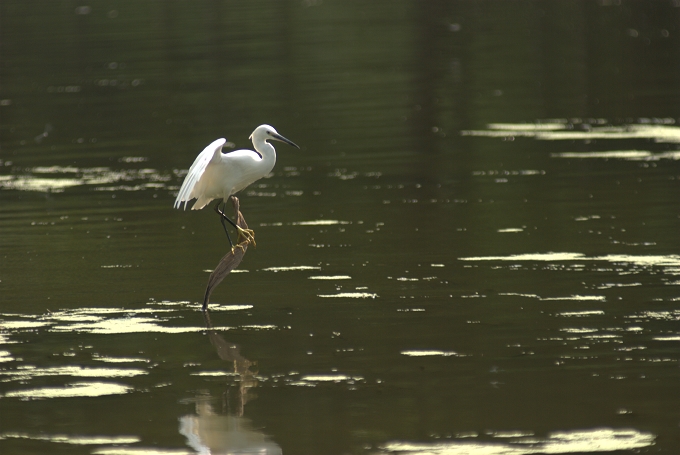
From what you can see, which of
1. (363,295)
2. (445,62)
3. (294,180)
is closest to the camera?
(363,295)

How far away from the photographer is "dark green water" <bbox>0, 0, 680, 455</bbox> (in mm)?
8523

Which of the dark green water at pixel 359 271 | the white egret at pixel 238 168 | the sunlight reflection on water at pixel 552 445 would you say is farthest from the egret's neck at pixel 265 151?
the sunlight reflection on water at pixel 552 445

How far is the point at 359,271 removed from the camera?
12.8 m

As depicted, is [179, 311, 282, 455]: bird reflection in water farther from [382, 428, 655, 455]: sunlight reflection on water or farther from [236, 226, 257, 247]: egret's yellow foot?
[236, 226, 257, 247]: egret's yellow foot

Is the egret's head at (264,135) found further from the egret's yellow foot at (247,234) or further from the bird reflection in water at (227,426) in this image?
the bird reflection in water at (227,426)

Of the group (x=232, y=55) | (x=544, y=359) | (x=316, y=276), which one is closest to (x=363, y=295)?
(x=316, y=276)

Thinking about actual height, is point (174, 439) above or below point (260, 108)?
below

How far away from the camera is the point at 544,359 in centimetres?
957

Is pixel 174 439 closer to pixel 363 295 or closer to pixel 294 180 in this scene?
pixel 363 295

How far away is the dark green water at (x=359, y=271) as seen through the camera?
8.52 m

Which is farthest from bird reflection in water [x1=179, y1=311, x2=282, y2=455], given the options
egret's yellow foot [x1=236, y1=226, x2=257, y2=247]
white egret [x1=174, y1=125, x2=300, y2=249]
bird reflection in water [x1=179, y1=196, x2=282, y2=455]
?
white egret [x1=174, y1=125, x2=300, y2=249]

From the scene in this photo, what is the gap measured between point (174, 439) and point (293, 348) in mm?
2141

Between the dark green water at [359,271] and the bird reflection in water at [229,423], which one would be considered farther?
the dark green water at [359,271]

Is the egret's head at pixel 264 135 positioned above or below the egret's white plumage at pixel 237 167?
above
